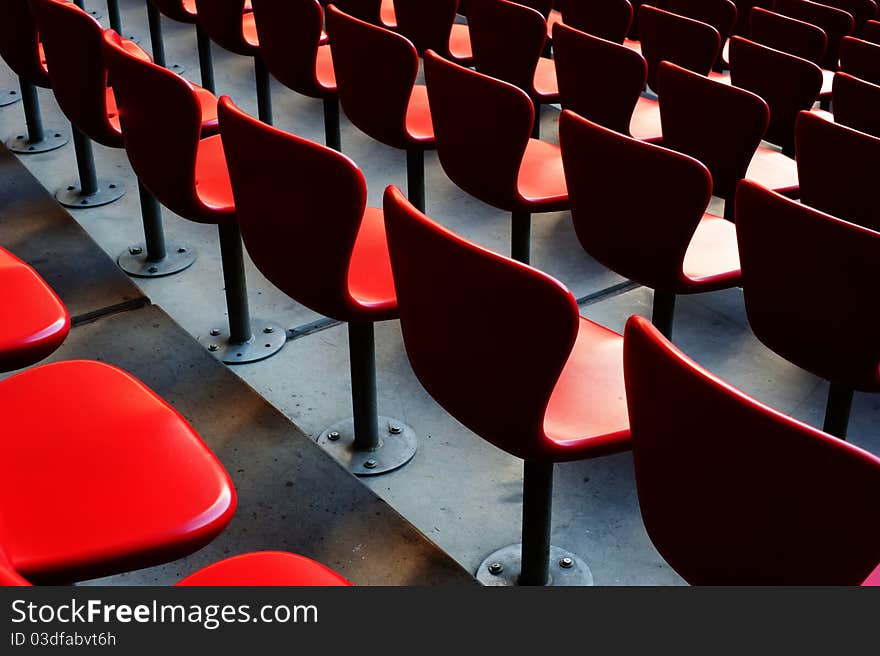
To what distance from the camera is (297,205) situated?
6.81 ft

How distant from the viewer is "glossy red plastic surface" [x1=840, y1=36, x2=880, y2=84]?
369 centimetres

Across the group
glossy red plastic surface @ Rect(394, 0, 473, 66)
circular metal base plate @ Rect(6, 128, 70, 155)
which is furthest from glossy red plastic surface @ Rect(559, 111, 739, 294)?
circular metal base plate @ Rect(6, 128, 70, 155)

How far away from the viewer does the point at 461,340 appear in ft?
5.74

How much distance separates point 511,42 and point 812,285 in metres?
1.85

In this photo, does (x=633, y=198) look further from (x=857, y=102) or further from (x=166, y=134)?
(x=857, y=102)

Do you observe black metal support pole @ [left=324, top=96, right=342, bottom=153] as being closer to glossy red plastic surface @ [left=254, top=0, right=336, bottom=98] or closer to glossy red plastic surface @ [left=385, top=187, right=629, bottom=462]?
glossy red plastic surface @ [left=254, top=0, right=336, bottom=98]

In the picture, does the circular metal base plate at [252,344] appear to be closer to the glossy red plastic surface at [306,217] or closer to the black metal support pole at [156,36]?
the glossy red plastic surface at [306,217]

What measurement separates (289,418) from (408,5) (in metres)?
2.05

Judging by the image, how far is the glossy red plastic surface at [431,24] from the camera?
155 inches

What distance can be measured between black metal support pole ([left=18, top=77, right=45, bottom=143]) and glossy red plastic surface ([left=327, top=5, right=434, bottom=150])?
1318 mm

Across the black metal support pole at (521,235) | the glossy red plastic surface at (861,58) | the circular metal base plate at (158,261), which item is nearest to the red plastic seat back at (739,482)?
the black metal support pole at (521,235)

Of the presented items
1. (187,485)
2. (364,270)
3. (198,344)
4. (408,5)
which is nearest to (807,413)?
(364,270)

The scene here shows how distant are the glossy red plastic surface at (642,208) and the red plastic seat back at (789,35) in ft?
5.70
